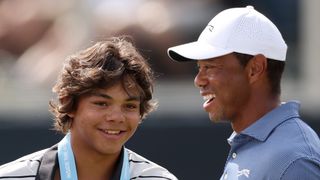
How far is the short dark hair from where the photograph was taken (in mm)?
4484

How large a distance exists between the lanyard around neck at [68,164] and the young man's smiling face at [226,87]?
40 centimetres

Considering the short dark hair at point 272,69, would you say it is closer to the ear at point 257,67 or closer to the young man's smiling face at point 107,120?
the ear at point 257,67

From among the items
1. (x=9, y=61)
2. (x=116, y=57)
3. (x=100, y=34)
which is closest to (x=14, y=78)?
A: (x=9, y=61)

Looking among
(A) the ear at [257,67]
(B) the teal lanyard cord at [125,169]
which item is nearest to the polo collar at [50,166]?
(B) the teal lanyard cord at [125,169]

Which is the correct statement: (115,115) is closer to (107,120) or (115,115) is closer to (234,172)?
(107,120)

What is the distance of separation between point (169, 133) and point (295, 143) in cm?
327

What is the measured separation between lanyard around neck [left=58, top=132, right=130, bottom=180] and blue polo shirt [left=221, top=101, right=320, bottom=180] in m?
0.40

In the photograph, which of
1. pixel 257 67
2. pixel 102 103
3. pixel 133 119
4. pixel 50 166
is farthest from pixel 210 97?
pixel 50 166

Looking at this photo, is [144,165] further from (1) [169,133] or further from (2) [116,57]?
(1) [169,133]

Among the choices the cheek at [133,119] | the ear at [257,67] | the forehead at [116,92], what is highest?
the ear at [257,67]

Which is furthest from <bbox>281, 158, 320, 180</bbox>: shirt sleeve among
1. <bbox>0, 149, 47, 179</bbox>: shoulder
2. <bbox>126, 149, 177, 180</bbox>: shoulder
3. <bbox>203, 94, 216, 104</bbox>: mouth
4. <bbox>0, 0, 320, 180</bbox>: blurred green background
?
<bbox>0, 0, 320, 180</bbox>: blurred green background

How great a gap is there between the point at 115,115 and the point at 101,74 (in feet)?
0.60

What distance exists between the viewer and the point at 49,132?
24.1 feet

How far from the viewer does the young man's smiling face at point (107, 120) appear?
4.57 m
